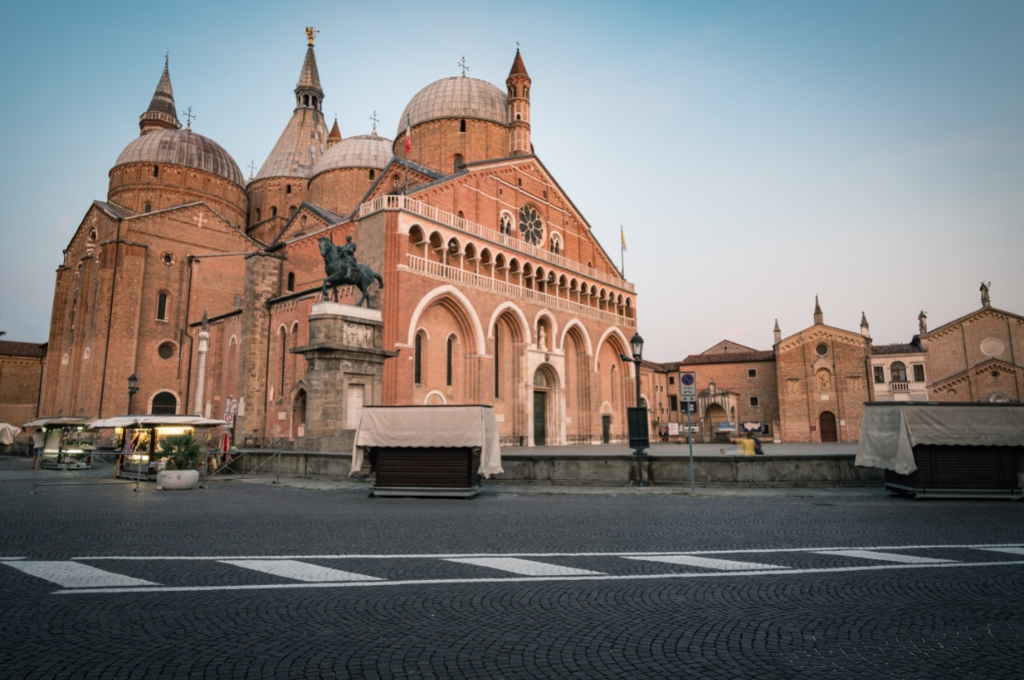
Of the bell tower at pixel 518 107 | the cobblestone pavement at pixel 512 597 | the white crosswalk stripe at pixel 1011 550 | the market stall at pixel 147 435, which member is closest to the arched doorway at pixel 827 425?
the bell tower at pixel 518 107

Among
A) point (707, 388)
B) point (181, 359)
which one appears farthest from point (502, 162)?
point (707, 388)

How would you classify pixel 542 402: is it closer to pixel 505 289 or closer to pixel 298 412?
pixel 505 289

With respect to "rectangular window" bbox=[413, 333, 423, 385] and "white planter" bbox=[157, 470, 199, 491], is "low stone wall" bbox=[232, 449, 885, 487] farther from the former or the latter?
"rectangular window" bbox=[413, 333, 423, 385]

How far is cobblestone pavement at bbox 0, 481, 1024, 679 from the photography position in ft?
10.8

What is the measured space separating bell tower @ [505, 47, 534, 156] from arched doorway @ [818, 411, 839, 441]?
27678 mm

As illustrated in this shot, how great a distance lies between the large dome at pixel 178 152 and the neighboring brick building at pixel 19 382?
1531 centimetres

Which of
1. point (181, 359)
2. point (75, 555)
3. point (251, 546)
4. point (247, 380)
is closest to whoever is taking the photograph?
point (75, 555)

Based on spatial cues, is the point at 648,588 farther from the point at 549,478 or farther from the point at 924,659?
the point at 549,478

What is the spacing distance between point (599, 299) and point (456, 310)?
1251 cm

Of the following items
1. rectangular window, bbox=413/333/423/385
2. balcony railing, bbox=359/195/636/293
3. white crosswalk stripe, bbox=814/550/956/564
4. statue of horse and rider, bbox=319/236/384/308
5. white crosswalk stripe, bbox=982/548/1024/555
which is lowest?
white crosswalk stripe, bbox=814/550/956/564

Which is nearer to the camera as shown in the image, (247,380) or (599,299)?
(247,380)

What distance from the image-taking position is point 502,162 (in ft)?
113

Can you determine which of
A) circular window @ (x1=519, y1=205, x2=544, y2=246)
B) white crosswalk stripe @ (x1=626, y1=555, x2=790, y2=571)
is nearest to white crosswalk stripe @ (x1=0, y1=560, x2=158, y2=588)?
white crosswalk stripe @ (x1=626, y1=555, x2=790, y2=571)

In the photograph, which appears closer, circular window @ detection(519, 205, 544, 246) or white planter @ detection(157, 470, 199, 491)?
white planter @ detection(157, 470, 199, 491)
